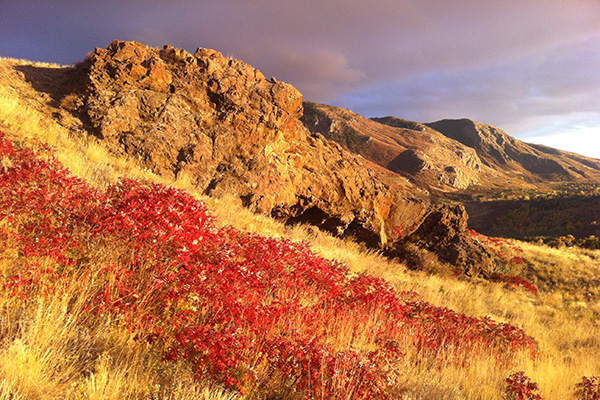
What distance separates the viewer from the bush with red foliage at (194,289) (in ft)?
8.05

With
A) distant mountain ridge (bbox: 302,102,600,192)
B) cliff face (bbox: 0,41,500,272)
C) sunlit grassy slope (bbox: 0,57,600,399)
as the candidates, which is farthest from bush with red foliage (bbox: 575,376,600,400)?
distant mountain ridge (bbox: 302,102,600,192)

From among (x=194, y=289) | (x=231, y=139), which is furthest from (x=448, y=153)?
(x=194, y=289)

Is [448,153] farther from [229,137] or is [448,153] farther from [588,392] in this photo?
[588,392]

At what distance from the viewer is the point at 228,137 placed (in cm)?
913

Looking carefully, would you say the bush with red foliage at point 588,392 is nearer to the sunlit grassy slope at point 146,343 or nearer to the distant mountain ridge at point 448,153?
the sunlit grassy slope at point 146,343

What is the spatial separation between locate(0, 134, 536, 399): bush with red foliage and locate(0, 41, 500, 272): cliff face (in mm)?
3641

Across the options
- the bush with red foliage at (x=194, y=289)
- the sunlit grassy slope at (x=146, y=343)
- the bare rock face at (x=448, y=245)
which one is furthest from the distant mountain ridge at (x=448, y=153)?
the bush with red foliage at (x=194, y=289)

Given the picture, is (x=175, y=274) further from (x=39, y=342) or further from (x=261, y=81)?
(x=261, y=81)

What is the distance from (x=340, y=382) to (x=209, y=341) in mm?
1096

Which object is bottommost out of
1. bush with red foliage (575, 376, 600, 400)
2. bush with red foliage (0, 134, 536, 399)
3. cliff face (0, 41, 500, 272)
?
bush with red foliage (575, 376, 600, 400)

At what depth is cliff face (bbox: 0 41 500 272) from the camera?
26.4 ft

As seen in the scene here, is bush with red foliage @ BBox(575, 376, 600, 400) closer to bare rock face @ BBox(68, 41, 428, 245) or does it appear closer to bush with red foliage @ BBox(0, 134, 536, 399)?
bush with red foliage @ BBox(0, 134, 536, 399)

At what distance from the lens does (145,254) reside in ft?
10.3

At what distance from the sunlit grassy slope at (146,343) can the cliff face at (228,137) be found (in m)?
0.73
